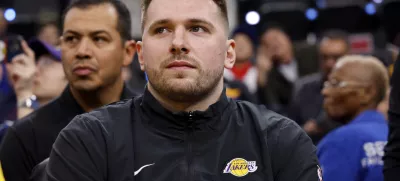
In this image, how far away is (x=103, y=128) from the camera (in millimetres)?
2871

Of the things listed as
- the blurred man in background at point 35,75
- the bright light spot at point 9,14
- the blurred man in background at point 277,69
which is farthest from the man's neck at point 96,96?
the bright light spot at point 9,14

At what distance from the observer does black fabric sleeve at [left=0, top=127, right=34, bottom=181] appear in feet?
12.4

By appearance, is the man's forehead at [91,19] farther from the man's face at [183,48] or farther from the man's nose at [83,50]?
the man's face at [183,48]

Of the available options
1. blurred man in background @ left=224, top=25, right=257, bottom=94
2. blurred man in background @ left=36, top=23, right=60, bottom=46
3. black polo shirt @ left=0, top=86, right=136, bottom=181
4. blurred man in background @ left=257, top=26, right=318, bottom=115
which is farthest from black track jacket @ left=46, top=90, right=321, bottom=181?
blurred man in background @ left=36, top=23, right=60, bottom=46

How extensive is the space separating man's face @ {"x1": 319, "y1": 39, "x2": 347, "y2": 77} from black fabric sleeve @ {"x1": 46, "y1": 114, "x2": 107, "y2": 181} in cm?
572

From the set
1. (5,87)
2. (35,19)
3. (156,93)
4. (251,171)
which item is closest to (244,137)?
(251,171)

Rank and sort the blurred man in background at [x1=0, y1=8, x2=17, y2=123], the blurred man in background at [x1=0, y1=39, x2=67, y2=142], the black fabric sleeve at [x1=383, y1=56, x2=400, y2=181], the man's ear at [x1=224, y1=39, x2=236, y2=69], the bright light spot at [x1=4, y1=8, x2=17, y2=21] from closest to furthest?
the man's ear at [x1=224, y1=39, x2=236, y2=69]
the black fabric sleeve at [x1=383, y1=56, x2=400, y2=181]
the blurred man in background at [x1=0, y1=39, x2=67, y2=142]
the blurred man in background at [x1=0, y1=8, x2=17, y2=123]
the bright light spot at [x1=4, y1=8, x2=17, y2=21]

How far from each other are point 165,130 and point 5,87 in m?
3.80

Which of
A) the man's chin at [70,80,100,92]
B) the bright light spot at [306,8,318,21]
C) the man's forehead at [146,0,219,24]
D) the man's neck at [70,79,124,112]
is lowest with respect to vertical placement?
the bright light spot at [306,8,318,21]

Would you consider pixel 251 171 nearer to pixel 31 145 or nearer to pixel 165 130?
pixel 165 130

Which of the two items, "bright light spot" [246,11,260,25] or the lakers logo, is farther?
"bright light spot" [246,11,260,25]

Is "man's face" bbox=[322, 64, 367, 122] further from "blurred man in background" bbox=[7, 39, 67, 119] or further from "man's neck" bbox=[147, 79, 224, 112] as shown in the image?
"man's neck" bbox=[147, 79, 224, 112]

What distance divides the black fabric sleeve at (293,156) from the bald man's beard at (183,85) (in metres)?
0.30

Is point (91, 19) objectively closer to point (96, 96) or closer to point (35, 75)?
point (96, 96)
